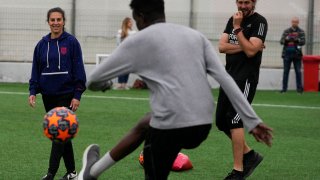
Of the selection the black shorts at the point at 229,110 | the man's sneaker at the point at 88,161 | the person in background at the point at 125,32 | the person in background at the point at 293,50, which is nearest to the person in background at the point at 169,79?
the man's sneaker at the point at 88,161

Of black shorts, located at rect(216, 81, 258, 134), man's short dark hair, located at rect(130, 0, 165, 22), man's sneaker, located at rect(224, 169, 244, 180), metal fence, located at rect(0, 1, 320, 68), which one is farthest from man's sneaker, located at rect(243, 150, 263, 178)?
metal fence, located at rect(0, 1, 320, 68)

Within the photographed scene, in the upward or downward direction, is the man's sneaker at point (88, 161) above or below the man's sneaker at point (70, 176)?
above

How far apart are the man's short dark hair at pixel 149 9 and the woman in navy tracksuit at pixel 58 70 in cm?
252

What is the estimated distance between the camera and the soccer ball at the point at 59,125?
738cm

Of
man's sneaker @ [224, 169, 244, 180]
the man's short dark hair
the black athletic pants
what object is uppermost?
the man's short dark hair

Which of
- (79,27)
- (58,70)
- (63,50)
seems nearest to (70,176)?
(58,70)

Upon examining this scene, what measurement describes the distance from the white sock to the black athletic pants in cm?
146

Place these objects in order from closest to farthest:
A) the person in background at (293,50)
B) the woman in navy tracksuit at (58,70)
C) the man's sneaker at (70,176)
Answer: the woman in navy tracksuit at (58,70) → the man's sneaker at (70,176) → the person in background at (293,50)

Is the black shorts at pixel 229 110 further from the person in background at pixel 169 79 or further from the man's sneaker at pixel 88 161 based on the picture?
the person in background at pixel 169 79

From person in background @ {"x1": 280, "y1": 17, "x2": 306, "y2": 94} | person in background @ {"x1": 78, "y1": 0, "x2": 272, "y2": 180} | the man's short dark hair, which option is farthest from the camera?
person in background @ {"x1": 280, "y1": 17, "x2": 306, "y2": 94}

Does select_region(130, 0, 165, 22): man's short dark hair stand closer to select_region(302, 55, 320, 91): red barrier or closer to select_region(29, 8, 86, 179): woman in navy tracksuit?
select_region(29, 8, 86, 179): woman in navy tracksuit

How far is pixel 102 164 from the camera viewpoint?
23.3 ft

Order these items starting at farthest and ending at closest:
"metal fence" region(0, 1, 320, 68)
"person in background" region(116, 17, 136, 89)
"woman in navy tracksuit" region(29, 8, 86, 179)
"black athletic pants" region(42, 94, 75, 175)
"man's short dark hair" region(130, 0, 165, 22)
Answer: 1. "metal fence" region(0, 1, 320, 68)
2. "person in background" region(116, 17, 136, 89)
3. "woman in navy tracksuit" region(29, 8, 86, 179)
4. "black athletic pants" region(42, 94, 75, 175)
5. "man's short dark hair" region(130, 0, 165, 22)

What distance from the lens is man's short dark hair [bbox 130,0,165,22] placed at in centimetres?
641
